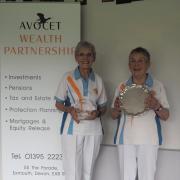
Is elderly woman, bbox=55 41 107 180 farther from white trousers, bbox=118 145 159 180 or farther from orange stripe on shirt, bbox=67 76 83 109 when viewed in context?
white trousers, bbox=118 145 159 180

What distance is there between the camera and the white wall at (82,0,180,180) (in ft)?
8.57

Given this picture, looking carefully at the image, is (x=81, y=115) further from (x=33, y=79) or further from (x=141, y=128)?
(x=33, y=79)

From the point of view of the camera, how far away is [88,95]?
2332mm

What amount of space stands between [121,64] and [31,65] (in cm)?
70

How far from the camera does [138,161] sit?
2256mm

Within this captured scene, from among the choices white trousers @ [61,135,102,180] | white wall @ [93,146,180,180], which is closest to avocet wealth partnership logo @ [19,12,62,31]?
white trousers @ [61,135,102,180]

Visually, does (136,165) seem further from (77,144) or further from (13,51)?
(13,51)

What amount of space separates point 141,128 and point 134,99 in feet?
0.62

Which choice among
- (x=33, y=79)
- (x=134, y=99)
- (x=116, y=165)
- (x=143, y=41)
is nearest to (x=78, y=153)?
(x=134, y=99)

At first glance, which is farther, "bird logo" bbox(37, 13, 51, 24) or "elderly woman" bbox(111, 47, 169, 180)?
"bird logo" bbox(37, 13, 51, 24)

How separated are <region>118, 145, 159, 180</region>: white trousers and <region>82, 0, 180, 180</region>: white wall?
465 mm

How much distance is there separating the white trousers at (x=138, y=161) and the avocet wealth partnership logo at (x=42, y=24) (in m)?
1.04

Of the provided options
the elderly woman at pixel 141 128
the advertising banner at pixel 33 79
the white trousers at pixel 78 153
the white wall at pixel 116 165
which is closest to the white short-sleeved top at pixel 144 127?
the elderly woman at pixel 141 128

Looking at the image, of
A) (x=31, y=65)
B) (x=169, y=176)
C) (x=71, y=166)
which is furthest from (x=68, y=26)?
(x=169, y=176)
